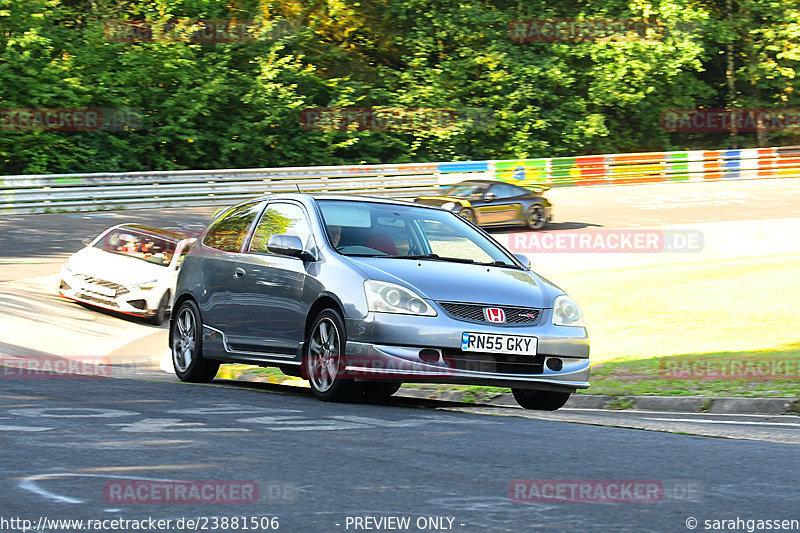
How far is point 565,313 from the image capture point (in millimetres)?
8953

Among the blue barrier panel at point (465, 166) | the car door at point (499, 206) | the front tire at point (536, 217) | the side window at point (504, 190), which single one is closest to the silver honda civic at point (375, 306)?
the car door at point (499, 206)

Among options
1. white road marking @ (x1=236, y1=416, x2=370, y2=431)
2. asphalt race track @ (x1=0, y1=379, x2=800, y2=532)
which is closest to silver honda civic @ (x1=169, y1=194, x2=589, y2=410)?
asphalt race track @ (x1=0, y1=379, x2=800, y2=532)

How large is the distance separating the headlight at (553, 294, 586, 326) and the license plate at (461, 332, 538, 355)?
378mm

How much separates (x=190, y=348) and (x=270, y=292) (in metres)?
1.50

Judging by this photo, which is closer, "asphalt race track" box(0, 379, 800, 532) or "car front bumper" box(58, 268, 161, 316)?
"asphalt race track" box(0, 379, 800, 532)

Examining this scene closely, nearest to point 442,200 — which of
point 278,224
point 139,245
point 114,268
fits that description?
point 139,245

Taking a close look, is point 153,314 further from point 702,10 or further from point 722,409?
point 702,10

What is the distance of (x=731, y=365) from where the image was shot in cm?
1198

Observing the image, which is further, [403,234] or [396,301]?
[403,234]

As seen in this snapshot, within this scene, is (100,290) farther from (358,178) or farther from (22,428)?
(358,178)

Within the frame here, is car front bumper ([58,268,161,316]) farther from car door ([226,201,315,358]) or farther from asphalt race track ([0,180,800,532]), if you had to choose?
car door ([226,201,315,358])

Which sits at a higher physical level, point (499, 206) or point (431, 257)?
point (431, 257)

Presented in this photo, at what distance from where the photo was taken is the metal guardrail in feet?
97.5

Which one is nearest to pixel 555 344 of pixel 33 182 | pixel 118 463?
pixel 118 463
